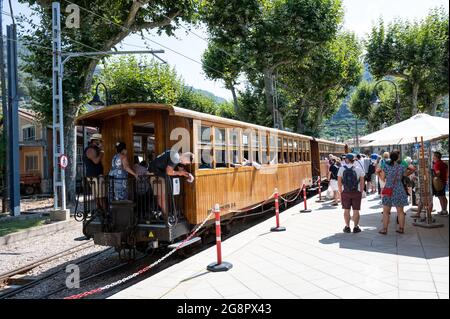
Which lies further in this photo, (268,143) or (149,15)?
(149,15)

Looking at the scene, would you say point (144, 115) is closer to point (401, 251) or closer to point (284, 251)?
point (284, 251)

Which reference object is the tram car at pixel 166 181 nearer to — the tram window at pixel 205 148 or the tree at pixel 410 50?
the tram window at pixel 205 148

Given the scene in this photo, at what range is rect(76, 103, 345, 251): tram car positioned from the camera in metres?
7.00

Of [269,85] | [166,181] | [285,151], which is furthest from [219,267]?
[269,85]

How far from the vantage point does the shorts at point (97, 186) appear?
7590mm

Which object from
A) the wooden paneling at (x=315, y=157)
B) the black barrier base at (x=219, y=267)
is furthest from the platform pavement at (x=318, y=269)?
the wooden paneling at (x=315, y=157)

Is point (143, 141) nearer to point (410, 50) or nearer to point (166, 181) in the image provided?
point (166, 181)

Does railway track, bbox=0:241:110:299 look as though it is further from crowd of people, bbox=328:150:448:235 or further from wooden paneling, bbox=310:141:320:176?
wooden paneling, bbox=310:141:320:176

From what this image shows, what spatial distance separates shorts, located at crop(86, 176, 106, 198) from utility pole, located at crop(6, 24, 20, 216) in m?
9.11

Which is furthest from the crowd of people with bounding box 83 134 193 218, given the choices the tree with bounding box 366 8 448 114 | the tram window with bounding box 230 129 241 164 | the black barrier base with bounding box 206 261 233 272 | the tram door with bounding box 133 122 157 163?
the tree with bounding box 366 8 448 114
